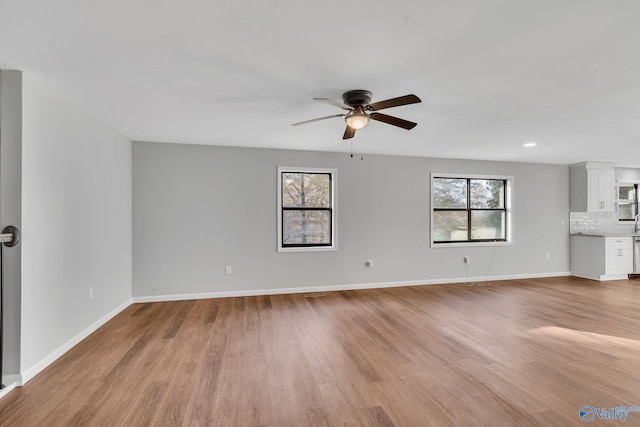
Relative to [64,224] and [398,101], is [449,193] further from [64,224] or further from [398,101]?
[64,224]

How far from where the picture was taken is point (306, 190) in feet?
15.9

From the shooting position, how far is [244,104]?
2.75 meters

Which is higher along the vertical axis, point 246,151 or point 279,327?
point 246,151

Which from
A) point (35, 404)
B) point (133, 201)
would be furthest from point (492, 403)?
point (133, 201)

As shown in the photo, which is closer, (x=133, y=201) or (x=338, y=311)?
(x=338, y=311)

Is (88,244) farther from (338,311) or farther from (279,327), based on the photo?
(338,311)

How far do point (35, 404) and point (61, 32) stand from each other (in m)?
2.39

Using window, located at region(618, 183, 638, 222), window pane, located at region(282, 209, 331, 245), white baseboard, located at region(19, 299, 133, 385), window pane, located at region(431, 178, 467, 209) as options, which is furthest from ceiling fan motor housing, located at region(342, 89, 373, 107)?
window, located at region(618, 183, 638, 222)

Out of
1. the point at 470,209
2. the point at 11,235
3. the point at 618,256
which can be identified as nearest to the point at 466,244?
the point at 470,209

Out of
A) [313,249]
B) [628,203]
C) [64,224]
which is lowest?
[313,249]

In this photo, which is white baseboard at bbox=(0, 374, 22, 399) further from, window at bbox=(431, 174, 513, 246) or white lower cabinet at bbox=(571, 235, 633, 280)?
white lower cabinet at bbox=(571, 235, 633, 280)

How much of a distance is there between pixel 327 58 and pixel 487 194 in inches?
202

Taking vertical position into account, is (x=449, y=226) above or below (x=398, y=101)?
below

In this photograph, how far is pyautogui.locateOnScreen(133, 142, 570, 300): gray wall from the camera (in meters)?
4.19
